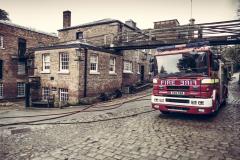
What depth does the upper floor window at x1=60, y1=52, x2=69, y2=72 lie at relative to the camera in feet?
56.5

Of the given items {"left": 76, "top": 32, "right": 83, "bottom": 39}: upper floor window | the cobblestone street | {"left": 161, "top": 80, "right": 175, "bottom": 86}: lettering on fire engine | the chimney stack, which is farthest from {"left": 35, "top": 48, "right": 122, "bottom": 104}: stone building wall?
the chimney stack

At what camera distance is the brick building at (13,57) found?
24797 millimetres

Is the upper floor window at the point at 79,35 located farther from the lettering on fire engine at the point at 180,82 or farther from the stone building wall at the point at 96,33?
the lettering on fire engine at the point at 180,82

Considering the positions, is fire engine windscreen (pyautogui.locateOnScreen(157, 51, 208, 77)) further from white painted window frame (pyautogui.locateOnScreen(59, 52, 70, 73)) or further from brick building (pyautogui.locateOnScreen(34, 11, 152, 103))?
white painted window frame (pyautogui.locateOnScreen(59, 52, 70, 73))

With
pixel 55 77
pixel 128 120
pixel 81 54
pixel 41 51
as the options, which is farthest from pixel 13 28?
pixel 128 120

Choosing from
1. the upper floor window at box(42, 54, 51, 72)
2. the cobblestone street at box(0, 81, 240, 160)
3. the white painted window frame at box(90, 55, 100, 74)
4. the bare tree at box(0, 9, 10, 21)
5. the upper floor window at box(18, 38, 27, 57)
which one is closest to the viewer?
the cobblestone street at box(0, 81, 240, 160)

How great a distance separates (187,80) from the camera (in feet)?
27.5

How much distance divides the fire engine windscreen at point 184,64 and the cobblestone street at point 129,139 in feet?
7.12

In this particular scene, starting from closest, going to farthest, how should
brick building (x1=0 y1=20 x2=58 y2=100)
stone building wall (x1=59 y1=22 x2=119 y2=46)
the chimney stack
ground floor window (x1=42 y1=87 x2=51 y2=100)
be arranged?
1. ground floor window (x1=42 y1=87 x2=51 y2=100)
2. stone building wall (x1=59 y1=22 x2=119 y2=46)
3. brick building (x1=0 y1=20 x2=58 y2=100)
4. the chimney stack

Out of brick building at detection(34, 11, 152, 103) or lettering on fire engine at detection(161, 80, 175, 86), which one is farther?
brick building at detection(34, 11, 152, 103)

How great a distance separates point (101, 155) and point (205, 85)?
5.13 meters

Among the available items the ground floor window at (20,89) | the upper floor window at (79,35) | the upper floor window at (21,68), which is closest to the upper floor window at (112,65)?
the upper floor window at (79,35)

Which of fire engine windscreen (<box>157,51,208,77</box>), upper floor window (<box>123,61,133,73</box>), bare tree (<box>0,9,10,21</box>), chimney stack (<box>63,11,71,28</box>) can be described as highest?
bare tree (<box>0,9,10,21</box>)

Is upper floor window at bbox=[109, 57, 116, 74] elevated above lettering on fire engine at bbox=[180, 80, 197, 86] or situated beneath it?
elevated above
